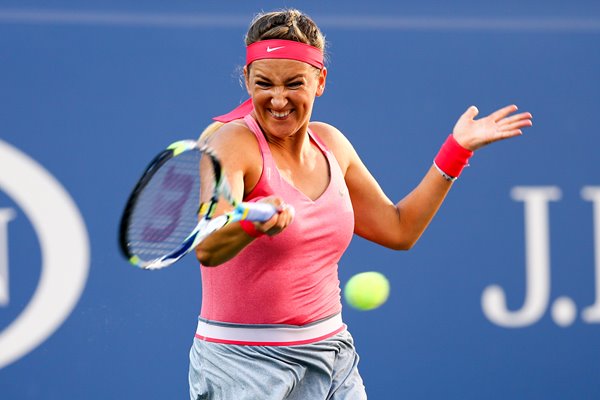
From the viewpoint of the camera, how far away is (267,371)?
2953 mm

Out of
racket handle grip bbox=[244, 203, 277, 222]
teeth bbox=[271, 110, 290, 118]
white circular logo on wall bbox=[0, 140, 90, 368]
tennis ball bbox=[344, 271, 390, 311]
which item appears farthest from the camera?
white circular logo on wall bbox=[0, 140, 90, 368]

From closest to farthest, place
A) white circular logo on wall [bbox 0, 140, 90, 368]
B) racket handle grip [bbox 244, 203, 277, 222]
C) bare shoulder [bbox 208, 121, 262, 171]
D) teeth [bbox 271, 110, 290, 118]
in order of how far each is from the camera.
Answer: racket handle grip [bbox 244, 203, 277, 222] < bare shoulder [bbox 208, 121, 262, 171] < teeth [bbox 271, 110, 290, 118] < white circular logo on wall [bbox 0, 140, 90, 368]

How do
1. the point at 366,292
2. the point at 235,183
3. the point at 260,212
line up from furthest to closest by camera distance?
the point at 366,292 < the point at 235,183 < the point at 260,212

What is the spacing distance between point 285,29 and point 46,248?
1871mm

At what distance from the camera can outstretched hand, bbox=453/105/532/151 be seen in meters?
3.25

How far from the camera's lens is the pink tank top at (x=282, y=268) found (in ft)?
9.55

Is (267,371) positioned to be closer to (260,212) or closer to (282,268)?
(282,268)

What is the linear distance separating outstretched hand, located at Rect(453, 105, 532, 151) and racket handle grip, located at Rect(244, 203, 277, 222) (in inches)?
33.8

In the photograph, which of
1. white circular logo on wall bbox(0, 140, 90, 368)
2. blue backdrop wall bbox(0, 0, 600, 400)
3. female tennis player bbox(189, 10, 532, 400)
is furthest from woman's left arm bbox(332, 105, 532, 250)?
white circular logo on wall bbox(0, 140, 90, 368)

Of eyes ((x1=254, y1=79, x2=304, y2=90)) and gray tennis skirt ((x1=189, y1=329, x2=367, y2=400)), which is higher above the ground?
eyes ((x1=254, y1=79, x2=304, y2=90))

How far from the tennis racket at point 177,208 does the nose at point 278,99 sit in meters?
0.23

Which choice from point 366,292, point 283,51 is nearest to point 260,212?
point 283,51

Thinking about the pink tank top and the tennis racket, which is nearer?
the tennis racket

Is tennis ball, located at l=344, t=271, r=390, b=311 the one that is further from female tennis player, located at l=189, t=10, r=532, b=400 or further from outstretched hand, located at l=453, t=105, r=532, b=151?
outstretched hand, located at l=453, t=105, r=532, b=151
